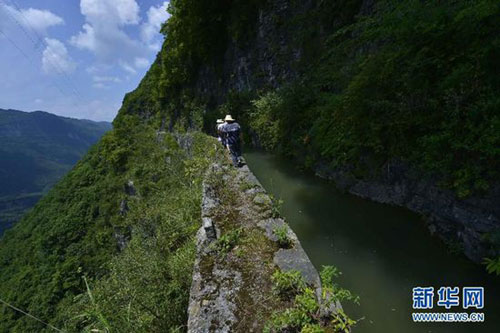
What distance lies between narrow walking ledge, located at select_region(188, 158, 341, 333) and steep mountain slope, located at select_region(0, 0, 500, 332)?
32.3 inches

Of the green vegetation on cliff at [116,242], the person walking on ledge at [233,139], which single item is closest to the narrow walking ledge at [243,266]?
the green vegetation on cliff at [116,242]

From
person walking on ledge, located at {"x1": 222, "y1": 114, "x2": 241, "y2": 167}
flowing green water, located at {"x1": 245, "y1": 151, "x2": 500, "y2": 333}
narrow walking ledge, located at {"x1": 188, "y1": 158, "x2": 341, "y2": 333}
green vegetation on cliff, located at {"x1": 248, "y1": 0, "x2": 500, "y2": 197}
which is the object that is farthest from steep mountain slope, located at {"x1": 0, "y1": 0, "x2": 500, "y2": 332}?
person walking on ledge, located at {"x1": 222, "y1": 114, "x2": 241, "y2": 167}

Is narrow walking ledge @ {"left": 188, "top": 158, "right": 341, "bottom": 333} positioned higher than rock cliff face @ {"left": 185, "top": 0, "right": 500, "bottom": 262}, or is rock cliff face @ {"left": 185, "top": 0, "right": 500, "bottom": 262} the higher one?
rock cliff face @ {"left": 185, "top": 0, "right": 500, "bottom": 262}

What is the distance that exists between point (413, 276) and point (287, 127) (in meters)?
9.05

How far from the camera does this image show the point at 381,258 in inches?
212

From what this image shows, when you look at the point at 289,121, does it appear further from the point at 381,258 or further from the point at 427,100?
the point at 381,258

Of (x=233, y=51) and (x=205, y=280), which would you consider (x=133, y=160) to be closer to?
(x=233, y=51)

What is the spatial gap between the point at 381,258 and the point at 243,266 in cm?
297

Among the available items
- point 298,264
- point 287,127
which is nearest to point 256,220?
point 298,264

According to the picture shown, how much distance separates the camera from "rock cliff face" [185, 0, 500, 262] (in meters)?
4.96

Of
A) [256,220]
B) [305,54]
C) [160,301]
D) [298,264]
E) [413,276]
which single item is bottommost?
[160,301]

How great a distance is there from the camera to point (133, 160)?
27.5 m

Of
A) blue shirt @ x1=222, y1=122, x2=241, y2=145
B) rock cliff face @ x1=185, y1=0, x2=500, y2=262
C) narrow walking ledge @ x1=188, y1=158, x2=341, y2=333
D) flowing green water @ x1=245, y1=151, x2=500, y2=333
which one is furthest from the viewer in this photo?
blue shirt @ x1=222, y1=122, x2=241, y2=145

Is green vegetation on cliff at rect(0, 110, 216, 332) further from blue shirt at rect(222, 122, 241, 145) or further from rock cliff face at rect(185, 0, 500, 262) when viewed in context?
rock cliff face at rect(185, 0, 500, 262)
